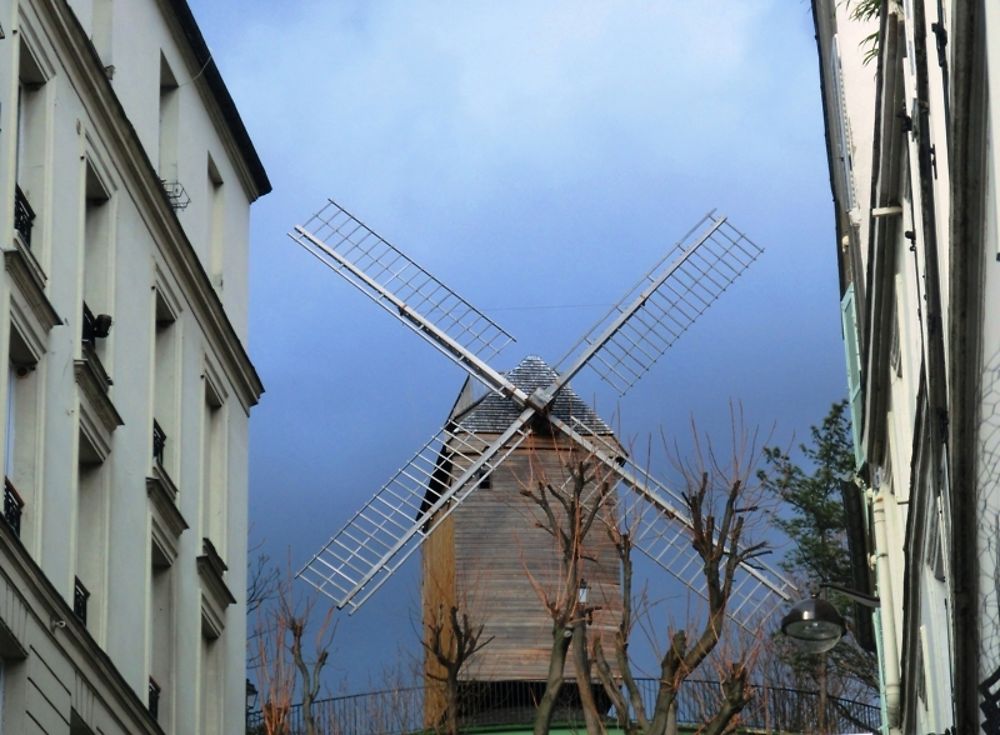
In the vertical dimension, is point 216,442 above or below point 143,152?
below

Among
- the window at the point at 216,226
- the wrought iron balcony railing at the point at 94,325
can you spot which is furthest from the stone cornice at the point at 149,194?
the wrought iron balcony railing at the point at 94,325

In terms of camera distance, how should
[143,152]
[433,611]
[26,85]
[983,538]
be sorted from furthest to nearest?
[433,611], [143,152], [26,85], [983,538]

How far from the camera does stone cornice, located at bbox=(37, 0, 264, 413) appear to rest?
60.6 ft

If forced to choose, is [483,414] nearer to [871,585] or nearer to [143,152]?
[871,585]

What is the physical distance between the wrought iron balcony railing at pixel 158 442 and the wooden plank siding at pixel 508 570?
35.2 feet

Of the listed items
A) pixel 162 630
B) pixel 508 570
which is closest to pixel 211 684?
pixel 162 630

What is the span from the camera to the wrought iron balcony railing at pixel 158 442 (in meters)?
21.5

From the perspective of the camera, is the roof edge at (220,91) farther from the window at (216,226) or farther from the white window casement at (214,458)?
the white window casement at (214,458)

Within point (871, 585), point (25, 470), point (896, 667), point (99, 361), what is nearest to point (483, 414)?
point (871, 585)

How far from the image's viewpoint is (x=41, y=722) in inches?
634

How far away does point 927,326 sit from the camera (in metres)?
11.6

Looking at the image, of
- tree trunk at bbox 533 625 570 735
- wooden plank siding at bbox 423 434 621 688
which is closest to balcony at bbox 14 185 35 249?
tree trunk at bbox 533 625 570 735

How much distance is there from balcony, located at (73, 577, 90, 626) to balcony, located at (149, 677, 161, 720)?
2631 millimetres

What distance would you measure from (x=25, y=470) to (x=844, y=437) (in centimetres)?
3667
